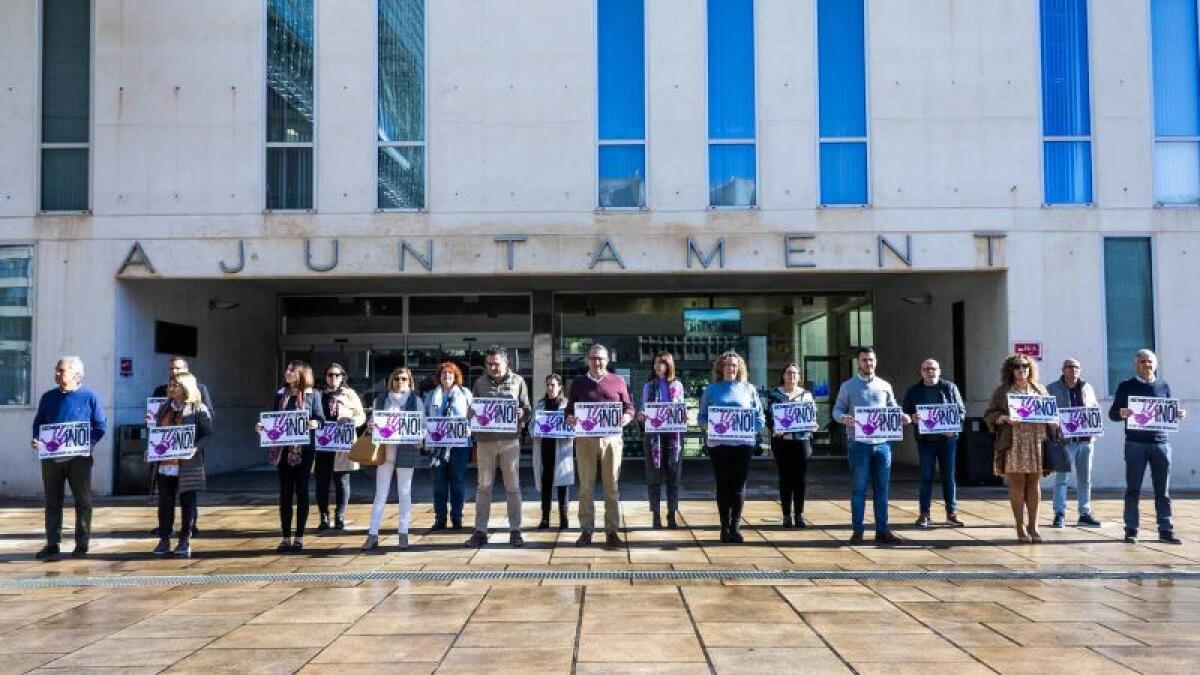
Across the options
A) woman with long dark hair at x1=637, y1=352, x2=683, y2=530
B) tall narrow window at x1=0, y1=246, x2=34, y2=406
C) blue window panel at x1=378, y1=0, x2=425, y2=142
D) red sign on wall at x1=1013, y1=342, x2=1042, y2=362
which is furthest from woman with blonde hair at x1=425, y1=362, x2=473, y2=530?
red sign on wall at x1=1013, y1=342, x2=1042, y2=362

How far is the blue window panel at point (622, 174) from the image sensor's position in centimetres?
1485

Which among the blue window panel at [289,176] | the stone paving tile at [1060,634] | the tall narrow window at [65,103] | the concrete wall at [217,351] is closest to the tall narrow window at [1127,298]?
the stone paving tile at [1060,634]

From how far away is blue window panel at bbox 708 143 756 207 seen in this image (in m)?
14.8

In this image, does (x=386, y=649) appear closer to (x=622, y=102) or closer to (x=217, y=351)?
(x=622, y=102)

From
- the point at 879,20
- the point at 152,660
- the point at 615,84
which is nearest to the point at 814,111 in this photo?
the point at 879,20

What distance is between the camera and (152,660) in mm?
5777

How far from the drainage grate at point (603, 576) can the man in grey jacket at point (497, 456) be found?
129 cm

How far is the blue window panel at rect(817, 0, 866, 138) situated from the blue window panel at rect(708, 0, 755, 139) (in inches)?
42.0

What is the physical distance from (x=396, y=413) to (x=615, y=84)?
730cm

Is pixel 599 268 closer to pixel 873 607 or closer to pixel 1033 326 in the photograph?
pixel 1033 326

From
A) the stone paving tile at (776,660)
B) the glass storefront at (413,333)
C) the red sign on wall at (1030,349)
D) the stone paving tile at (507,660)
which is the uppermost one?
the glass storefront at (413,333)

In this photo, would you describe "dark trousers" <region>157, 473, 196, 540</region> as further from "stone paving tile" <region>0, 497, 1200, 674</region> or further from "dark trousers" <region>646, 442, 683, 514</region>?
"dark trousers" <region>646, 442, 683, 514</region>

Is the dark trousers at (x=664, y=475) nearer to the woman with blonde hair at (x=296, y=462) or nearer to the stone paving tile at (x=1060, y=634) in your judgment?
the woman with blonde hair at (x=296, y=462)

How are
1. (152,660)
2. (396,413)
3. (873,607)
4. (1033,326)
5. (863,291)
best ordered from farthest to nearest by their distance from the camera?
(863,291)
(1033,326)
(396,413)
(873,607)
(152,660)
